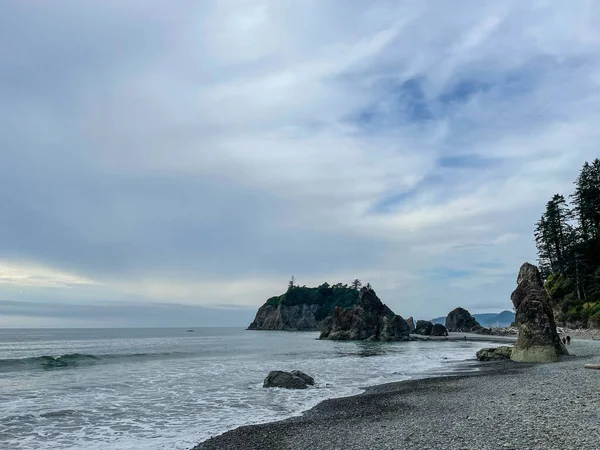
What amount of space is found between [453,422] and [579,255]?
82200 mm

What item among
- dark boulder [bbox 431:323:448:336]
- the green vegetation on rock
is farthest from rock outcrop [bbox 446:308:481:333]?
the green vegetation on rock

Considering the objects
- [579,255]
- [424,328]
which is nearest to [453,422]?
[579,255]

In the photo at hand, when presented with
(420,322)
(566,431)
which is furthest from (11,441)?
(420,322)

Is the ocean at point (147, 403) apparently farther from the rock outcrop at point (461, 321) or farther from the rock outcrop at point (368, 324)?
the rock outcrop at point (461, 321)

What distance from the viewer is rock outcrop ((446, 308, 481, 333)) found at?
161875 mm

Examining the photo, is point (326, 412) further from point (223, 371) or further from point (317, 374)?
point (223, 371)

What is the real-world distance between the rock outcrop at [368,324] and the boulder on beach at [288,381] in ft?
288

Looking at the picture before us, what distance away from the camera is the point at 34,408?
23812 millimetres

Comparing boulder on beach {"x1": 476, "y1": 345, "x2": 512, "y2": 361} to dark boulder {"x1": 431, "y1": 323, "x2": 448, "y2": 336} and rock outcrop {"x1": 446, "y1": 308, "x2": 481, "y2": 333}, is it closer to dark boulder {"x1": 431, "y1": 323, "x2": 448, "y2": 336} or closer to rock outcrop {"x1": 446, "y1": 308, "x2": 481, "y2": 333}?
dark boulder {"x1": 431, "y1": 323, "x2": 448, "y2": 336}

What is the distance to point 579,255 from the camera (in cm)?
8062

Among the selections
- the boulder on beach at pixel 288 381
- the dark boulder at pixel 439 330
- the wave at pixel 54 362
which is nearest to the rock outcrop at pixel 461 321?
the dark boulder at pixel 439 330

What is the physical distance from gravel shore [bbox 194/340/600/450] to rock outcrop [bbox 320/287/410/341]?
9435 centimetres

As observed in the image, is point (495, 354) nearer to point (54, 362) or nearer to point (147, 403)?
point (147, 403)

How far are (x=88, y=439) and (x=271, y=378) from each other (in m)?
15.3
